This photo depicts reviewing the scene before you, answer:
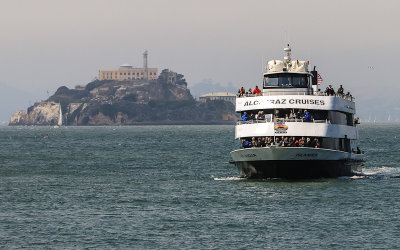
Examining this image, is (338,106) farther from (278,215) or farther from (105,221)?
(105,221)

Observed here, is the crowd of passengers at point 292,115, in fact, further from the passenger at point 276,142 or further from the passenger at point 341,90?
the passenger at point 341,90

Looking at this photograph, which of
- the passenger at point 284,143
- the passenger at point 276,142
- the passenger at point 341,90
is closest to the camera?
the passenger at point 284,143

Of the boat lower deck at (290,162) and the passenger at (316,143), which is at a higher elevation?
the passenger at (316,143)

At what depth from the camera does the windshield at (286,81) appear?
5541 cm

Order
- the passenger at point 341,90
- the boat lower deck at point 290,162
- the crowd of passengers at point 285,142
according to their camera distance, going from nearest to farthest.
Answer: the boat lower deck at point 290,162 < the crowd of passengers at point 285,142 < the passenger at point 341,90

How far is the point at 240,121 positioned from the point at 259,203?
12.0 meters

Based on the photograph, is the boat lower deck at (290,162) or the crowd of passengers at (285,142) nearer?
the boat lower deck at (290,162)

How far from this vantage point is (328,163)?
53.2 m

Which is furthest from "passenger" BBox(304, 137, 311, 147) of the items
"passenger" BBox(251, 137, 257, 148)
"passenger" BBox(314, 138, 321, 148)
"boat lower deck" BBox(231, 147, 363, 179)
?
"passenger" BBox(251, 137, 257, 148)

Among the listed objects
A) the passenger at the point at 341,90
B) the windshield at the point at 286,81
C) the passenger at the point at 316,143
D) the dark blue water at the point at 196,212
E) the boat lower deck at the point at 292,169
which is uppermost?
the windshield at the point at 286,81

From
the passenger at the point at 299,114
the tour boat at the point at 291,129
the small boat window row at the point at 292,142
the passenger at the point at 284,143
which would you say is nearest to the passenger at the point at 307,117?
the tour boat at the point at 291,129

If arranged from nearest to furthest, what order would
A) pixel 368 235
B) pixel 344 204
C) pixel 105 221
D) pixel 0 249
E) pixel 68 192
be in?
pixel 0 249 → pixel 368 235 → pixel 105 221 → pixel 344 204 → pixel 68 192

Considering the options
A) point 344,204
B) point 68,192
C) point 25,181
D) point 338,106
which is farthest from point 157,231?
point 25,181

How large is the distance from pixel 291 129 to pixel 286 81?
470 centimetres
